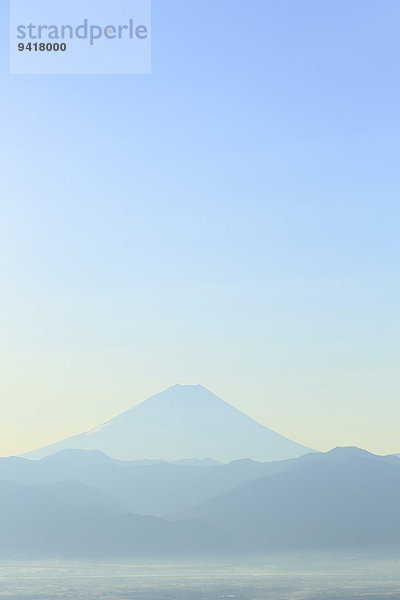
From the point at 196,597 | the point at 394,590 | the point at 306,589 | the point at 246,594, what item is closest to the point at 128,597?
the point at 196,597

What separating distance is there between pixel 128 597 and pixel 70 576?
42.2 metres

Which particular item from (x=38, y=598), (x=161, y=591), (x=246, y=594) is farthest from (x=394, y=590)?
(x=38, y=598)

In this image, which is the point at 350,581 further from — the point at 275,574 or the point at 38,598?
the point at 38,598

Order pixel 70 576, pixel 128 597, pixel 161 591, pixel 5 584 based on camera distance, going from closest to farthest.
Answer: pixel 128 597, pixel 161 591, pixel 5 584, pixel 70 576

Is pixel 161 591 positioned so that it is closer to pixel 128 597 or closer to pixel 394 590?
pixel 128 597

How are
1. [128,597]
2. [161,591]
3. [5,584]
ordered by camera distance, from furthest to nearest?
[5,584]
[161,591]
[128,597]

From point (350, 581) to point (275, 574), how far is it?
24.9 m

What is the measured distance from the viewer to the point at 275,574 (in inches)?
7781

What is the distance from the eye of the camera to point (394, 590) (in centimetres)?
15962

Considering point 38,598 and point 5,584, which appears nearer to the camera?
point 38,598

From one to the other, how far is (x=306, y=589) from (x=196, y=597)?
22.6m

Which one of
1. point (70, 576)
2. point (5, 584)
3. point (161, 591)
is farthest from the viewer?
point (70, 576)

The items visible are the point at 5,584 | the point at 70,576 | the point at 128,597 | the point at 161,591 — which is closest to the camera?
the point at 128,597

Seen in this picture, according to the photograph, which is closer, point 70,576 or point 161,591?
point 161,591
